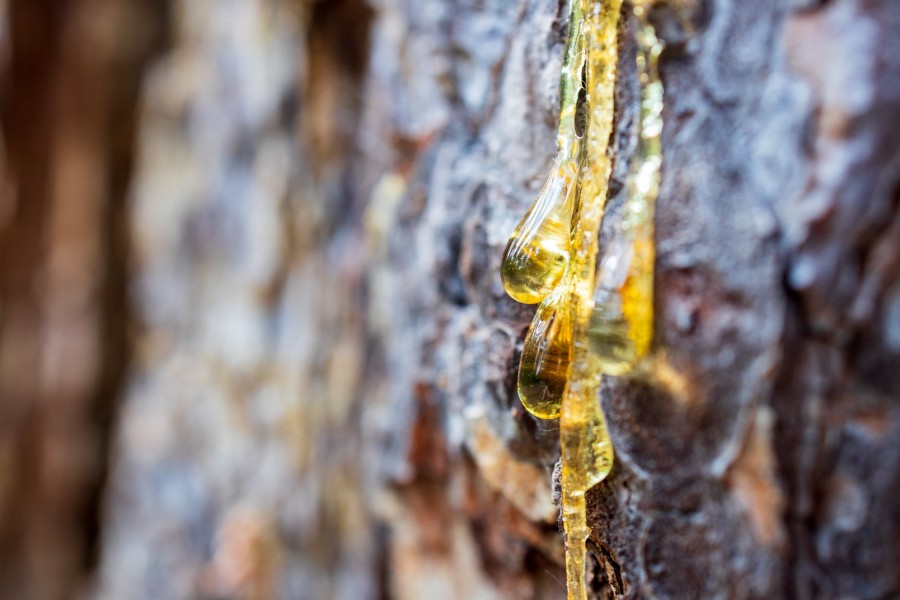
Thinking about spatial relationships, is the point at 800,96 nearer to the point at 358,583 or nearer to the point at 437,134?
the point at 437,134

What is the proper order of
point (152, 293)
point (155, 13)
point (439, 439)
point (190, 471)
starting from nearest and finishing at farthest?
point (439, 439) < point (190, 471) < point (152, 293) < point (155, 13)

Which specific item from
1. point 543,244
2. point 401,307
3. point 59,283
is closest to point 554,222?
point 543,244

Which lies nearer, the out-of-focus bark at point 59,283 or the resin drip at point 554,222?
the resin drip at point 554,222

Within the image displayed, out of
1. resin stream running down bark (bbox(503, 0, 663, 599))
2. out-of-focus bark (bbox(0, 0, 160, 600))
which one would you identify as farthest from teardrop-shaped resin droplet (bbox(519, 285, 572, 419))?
out-of-focus bark (bbox(0, 0, 160, 600))

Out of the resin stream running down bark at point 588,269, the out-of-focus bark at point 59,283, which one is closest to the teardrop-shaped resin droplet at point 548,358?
the resin stream running down bark at point 588,269

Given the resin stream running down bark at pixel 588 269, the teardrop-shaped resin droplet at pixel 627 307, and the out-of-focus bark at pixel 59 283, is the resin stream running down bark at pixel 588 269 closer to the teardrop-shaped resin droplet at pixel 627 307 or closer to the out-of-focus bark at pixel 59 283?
the teardrop-shaped resin droplet at pixel 627 307

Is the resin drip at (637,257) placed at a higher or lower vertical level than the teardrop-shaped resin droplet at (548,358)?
higher

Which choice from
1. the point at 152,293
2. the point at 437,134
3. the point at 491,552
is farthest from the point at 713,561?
the point at 152,293

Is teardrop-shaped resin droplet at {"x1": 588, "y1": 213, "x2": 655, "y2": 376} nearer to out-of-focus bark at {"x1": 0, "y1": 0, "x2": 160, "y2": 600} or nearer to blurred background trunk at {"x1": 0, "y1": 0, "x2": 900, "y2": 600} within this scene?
blurred background trunk at {"x1": 0, "y1": 0, "x2": 900, "y2": 600}
